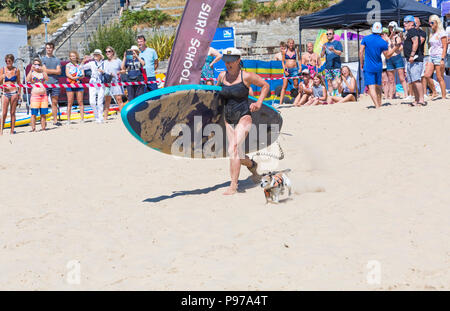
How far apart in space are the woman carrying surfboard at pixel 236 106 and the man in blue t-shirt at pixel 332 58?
8773 mm

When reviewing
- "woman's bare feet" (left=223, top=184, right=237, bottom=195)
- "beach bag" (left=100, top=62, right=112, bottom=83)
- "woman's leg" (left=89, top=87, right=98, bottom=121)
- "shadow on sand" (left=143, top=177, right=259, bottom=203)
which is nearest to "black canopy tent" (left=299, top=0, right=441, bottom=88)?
"beach bag" (left=100, top=62, right=112, bottom=83)

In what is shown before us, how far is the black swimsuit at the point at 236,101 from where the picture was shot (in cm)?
669

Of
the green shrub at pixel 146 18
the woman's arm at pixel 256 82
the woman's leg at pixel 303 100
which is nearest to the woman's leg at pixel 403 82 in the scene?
the woman's leg at pixel 303 100

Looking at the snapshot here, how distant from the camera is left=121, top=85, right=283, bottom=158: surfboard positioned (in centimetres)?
680

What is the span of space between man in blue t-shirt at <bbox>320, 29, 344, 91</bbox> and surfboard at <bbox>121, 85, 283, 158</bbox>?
793 centimetres

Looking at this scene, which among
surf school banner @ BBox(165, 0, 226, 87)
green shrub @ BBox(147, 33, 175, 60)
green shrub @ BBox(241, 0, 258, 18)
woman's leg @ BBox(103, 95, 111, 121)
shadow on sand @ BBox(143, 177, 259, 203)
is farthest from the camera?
green shrub @ BBox(241, 0, 258, 18)

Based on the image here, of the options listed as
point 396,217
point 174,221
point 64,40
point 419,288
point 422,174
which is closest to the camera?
point 419,288

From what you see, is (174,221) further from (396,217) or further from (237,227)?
(396,217)

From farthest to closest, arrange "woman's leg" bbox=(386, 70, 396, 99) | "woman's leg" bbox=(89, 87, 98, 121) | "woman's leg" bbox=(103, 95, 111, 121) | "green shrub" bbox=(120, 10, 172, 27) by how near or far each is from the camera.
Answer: "green shrub" bbox=(120, 10, 172, 27)
"woman's leg" bbox=(386, 70, 396, 99)
"woman's leg" bbox=(103, 95, 111, 121)
"woman's leg" bbox=(89, 87, 98, 121)

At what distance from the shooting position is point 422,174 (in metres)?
6.69

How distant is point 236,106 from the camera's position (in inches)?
266

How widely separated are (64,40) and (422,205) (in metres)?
26.6

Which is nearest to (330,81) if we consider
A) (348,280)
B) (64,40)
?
(348,280)

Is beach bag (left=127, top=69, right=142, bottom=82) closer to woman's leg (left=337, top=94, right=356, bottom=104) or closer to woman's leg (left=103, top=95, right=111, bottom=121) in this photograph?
woman's leg (left=103, top=95, right=111, bottom=121)
